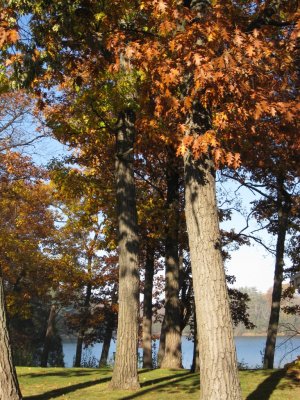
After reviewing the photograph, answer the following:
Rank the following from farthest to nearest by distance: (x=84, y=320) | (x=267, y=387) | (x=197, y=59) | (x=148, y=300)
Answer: (x=84, y=320) < (x=148, y=300) < (x=267, y=387) < (x=197, y=59)

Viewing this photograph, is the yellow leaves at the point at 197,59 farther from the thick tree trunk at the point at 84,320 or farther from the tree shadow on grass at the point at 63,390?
the thick tree trunk at the point at 84,320

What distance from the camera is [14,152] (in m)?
20.7

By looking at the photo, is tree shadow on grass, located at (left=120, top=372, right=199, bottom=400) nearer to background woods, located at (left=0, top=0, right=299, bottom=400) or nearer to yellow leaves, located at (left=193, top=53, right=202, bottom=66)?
background woods, located at (left=0, top=0, right=299, bottom=400)

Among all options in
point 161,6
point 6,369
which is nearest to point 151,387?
point 6,369

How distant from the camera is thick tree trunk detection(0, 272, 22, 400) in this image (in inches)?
265

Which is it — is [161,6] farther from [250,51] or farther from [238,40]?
[250,51]

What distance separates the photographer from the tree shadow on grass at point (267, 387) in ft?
26.8

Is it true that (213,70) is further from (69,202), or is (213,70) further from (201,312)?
(69,202)

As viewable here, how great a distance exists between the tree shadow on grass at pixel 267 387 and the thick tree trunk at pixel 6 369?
3985 mm

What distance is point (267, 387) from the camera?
930 cm

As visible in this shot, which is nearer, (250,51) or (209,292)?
(250,51)

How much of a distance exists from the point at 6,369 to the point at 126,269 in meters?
3.74

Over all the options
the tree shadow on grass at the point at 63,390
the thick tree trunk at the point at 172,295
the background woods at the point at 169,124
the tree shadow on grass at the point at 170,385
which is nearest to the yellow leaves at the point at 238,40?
the background woods at the point at 169,124

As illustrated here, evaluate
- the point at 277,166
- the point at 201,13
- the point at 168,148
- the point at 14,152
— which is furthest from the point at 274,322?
the point at 201,13
